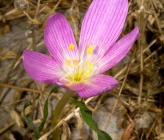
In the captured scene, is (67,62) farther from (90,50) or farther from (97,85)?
Answer: (97,85)

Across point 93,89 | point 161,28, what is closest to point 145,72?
point 161,28

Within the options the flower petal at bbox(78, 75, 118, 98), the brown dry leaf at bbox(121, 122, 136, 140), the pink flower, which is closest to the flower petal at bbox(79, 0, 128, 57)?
the pink flower

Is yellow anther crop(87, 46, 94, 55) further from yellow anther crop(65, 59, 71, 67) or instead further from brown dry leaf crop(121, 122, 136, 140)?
brown dry leaf crop(121, 122, 136, 140)

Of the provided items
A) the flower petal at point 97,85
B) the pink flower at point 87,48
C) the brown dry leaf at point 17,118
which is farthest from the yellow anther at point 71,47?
the brown dry leaf at point 17,118

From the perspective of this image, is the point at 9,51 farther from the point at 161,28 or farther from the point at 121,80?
the point at 161,28

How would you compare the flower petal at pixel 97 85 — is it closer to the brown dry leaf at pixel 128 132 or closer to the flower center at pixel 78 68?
the flower center at pixel 78 68

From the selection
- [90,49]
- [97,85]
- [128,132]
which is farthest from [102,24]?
[128,132]
